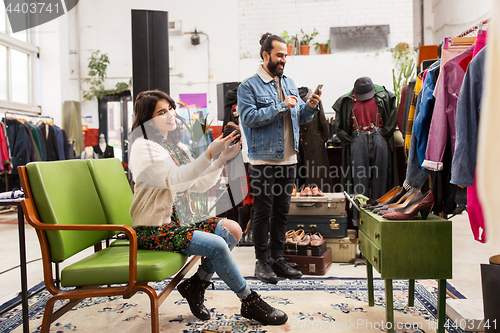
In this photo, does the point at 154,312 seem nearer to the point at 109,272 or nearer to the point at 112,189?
the point at 109,272

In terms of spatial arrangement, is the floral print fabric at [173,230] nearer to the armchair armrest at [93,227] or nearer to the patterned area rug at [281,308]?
the armchair armrest at [93,227]

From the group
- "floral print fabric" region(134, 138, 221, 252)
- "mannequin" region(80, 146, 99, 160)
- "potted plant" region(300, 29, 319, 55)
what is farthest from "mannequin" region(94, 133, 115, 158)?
"floral print fabric" region(134, 138, 221, 252)

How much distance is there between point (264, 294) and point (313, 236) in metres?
0.74

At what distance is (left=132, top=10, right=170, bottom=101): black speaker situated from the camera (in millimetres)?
2732

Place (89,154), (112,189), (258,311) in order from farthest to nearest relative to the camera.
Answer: (89,154) < (112,189) < (258,311)

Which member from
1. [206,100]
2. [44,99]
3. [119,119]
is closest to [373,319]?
[206,100]

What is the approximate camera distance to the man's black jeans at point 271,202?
94.9 inches

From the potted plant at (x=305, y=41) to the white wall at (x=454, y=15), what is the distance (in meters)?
2.26

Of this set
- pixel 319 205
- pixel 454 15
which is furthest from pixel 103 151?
pixel 454 15

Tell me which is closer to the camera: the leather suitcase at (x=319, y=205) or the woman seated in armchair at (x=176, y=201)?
the woman seated in armchair at (x=176, y=201)

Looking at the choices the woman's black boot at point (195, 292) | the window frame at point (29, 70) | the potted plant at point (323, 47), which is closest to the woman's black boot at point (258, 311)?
the woman's black boot at point (195, 292)

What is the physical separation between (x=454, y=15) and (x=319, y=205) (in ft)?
16.2

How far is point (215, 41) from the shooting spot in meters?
7.68

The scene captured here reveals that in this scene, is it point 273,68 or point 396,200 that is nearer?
point 396,200
